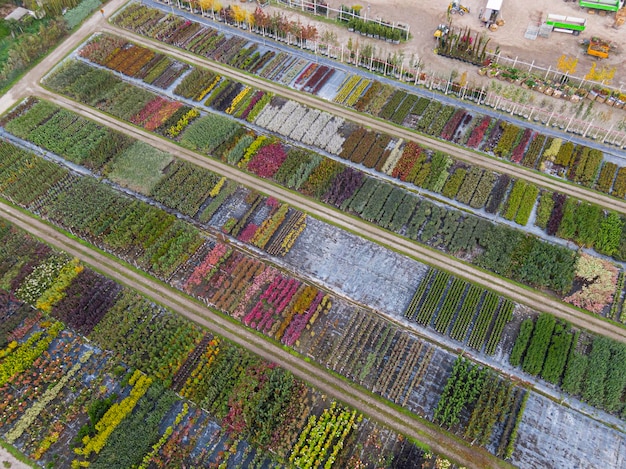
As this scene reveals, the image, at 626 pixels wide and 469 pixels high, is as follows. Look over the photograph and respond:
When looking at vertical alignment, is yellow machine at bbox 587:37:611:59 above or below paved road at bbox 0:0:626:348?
above

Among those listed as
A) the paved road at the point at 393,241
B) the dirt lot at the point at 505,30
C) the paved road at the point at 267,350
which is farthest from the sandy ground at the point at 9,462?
the dirt lot at the point at 505,30

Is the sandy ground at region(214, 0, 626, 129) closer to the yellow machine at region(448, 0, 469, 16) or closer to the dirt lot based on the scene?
the dirt lot

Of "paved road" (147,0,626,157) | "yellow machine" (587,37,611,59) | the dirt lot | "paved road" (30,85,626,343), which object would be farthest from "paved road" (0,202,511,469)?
"yellow machine" (587,37,611,59)

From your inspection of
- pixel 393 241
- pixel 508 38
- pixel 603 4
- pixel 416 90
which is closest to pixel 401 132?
pixel 416 90

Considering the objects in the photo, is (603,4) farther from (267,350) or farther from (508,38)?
(267,350)

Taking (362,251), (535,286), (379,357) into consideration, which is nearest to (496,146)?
(535,286)

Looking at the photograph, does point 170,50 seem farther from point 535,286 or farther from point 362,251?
point 535,286

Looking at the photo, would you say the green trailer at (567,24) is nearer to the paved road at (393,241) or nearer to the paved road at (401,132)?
the paved road at (401,132)
